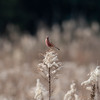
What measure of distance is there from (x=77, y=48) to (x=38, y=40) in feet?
7.62

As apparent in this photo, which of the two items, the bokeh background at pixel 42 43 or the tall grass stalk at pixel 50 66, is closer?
the tall grass stalk at pixel 50 66

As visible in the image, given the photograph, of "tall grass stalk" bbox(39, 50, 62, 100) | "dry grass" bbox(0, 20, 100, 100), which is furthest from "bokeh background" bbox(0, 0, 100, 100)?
"tall grass stalk" bbox(39, 50, 62, 100)

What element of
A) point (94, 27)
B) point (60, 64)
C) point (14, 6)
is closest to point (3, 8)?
point (14, 6)

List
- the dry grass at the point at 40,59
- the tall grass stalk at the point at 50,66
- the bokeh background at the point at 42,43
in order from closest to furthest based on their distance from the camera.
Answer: the tall grass stalk at the point at 50,66, the dry grass at the point at 40,59, the bokeh background at the point at 42,43

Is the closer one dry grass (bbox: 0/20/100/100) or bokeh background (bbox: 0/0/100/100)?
dry grass (bbox: 0/20/100/100)

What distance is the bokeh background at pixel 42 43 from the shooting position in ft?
36.9

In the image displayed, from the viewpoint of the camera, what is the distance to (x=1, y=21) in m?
28.6

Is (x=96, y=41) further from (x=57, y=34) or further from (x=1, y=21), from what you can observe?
(x=1, y=21)

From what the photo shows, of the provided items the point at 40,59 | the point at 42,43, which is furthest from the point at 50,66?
the point at 42,43

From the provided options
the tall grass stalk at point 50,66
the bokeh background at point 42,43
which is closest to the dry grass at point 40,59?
the bokeh background at point 42,43

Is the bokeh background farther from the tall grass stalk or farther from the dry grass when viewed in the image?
the tall grass stalk

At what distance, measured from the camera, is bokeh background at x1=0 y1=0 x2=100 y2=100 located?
1126 cm

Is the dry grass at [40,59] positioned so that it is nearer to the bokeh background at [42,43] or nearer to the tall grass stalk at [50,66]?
the bokeh background at [42,43]

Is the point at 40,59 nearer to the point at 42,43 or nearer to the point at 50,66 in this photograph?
the point at 50,66
